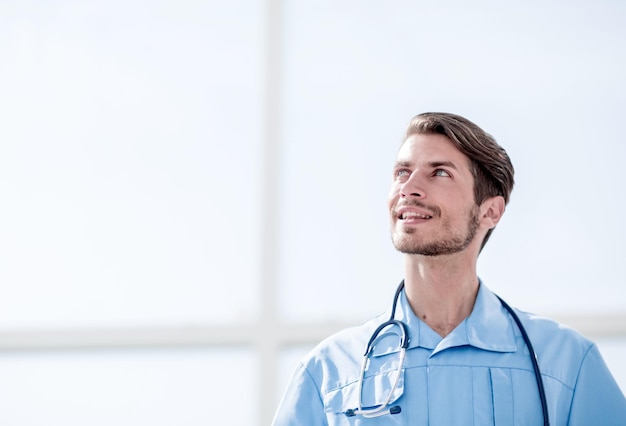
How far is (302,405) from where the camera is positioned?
1.46 m

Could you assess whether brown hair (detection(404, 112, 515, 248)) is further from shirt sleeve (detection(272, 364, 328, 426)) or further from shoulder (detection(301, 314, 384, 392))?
shirt sleeve (detection(272, 364, 328, 426))

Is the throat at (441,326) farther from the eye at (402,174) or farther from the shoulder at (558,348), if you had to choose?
the eye at (402,174)

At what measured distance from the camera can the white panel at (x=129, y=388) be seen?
211 centimetres

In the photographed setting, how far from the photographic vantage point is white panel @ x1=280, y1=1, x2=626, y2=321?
2.12m

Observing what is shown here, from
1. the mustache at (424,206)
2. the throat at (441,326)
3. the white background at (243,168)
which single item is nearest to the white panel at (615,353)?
the white background at (243,168)

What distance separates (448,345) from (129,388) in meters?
1.14

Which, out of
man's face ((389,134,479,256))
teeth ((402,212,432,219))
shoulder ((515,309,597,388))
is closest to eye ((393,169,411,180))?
man's face ((389,134,479,256))

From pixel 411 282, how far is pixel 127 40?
1296 mm

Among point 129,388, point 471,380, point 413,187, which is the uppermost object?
point 413,187

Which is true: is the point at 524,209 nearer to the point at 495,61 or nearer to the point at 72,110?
the point at 495,61

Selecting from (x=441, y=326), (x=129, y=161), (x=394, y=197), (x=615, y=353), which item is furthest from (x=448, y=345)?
(x=129, y=161)

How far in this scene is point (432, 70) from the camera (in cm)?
219

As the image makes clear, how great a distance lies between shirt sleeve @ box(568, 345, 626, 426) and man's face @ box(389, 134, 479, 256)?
0.35 m

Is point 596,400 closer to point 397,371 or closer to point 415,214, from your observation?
point 397,371
